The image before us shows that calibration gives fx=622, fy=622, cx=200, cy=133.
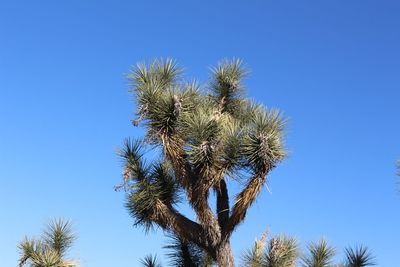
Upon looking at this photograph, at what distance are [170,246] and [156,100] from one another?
9.63 feet

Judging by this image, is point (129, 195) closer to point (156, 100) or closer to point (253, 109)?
point (156, 100)

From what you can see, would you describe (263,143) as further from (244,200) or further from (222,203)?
(222,203)

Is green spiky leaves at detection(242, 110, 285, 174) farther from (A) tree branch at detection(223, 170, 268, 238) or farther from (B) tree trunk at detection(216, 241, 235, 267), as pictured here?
(B) tree trunk at detection(216, 241, 235, 267)

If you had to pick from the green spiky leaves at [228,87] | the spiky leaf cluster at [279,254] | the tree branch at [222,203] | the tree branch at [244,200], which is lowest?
the spiky leaf cluster at [279,254]

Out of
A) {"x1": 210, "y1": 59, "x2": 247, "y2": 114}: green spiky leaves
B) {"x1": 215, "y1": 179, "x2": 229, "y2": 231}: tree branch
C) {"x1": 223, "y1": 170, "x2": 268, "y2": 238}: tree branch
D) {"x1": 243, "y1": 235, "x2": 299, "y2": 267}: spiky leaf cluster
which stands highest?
{"x1": 210, "y1": 59, "x2": 247, "y2": 114}: green spiky leaves

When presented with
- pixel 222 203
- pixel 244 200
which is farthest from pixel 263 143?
pixel 222 203

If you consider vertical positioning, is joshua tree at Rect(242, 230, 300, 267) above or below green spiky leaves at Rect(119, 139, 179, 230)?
below

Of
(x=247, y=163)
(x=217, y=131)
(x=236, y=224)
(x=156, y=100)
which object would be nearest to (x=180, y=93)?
(x=156, y=100)

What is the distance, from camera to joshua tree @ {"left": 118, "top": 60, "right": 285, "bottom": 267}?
9.80 meters

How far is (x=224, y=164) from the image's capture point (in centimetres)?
995

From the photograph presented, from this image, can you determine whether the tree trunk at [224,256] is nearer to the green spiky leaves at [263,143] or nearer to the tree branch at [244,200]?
the tree branch at [244,200]

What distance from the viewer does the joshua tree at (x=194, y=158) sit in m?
9.80

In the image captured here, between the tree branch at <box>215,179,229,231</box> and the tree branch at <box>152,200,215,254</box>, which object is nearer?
the tree branch at <box>152,200,215,254</box>

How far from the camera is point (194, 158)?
9.88 metres
